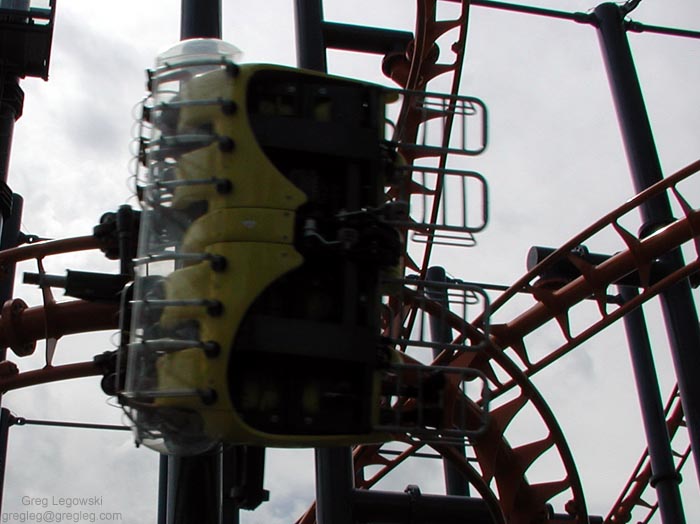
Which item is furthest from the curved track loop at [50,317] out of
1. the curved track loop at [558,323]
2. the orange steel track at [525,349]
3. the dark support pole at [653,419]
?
the dark support pole at [653,419]

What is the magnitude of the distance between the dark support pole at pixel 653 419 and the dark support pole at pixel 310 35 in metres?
3.90

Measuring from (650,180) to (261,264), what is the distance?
25.3 feet

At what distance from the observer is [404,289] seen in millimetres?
4773

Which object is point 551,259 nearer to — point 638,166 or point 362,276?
point 638,166

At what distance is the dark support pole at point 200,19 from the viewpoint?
5.68 meters

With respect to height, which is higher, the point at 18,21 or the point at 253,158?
the point at 18,21

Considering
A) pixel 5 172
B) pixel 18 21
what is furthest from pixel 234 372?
pixel 18 21

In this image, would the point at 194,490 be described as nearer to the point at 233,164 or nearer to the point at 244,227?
the point at 244,227

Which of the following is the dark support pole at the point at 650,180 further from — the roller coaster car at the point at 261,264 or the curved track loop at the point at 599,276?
the roller coaster car at the point at 261,264

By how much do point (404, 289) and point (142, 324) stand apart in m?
1.12

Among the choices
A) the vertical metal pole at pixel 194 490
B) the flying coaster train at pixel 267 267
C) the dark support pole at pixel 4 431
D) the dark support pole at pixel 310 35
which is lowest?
the vertical metal pole at pixel 194 490

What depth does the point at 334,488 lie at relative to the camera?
8.91 m

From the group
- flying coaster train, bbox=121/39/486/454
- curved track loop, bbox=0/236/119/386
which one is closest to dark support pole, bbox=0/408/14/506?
curved track loop, bbox=0/236/119/386

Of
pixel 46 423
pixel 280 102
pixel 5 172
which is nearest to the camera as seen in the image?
pixel 280 102
